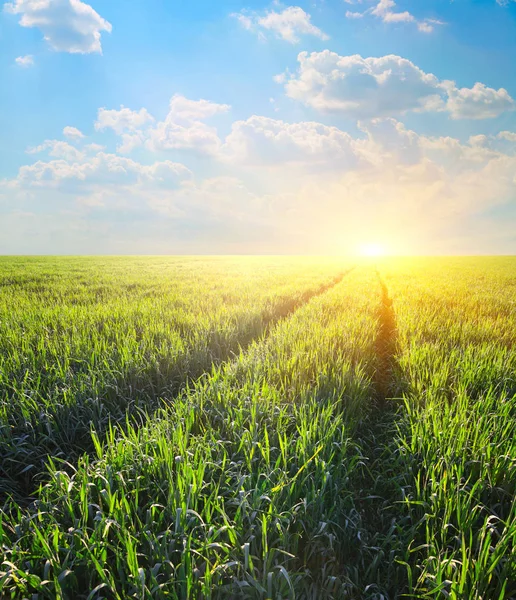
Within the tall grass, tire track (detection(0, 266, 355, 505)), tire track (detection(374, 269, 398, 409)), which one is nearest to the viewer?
the tall grass

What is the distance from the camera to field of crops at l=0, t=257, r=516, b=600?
5.89ft

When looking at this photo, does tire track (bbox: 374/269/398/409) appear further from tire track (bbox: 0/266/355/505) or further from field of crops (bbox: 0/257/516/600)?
tire track (bbox: 0/266/355/505)

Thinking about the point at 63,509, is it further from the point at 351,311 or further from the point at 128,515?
the point at 351,311

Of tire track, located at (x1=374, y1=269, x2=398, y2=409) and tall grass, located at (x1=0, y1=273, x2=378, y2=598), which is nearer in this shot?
tall grass, located at (x1=0, y1=273, x2=378, y2=598)

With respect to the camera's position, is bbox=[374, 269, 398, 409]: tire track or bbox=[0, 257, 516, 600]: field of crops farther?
bbox=[374, 269, 398, 409]: tire track

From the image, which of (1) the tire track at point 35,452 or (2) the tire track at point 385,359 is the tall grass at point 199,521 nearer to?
(1) the tire track at point 35,452

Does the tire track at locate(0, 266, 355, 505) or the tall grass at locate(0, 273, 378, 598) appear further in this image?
the tire track at locate(0, 266, 355, 505)

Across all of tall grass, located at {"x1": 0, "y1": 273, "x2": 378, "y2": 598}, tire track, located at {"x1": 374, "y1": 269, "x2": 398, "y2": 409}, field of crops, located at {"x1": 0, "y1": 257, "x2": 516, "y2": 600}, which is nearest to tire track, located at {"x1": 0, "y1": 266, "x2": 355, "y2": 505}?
field of crops, located at {"x1": 0, "y1": 257, "x2": 516, "y2": 600}

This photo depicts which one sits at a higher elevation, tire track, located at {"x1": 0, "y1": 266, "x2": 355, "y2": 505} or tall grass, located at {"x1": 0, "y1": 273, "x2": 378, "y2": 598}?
tall grass, located at {"x1": 0, "y1": 273, "x2": 378, "y2": 598}

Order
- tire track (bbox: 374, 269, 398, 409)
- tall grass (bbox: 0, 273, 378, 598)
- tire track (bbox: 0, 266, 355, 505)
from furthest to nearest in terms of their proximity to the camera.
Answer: tire track (bbox: 374, 269, 398, 409)
tire track (bbox: 0, 266, 355, 505)
tall grass (bbox: 0, 273, 378, 598)

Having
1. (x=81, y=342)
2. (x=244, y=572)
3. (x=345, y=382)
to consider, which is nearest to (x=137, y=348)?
(x=81, y=342)

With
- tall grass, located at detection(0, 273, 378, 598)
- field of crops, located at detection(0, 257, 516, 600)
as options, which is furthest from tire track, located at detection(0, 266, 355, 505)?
tall grass, located at detection(0, 273, 378, 598)

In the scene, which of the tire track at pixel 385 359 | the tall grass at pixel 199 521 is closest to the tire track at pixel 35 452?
the tall grass at pixel 199 521

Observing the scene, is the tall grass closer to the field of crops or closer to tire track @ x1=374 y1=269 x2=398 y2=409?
the field of crops
